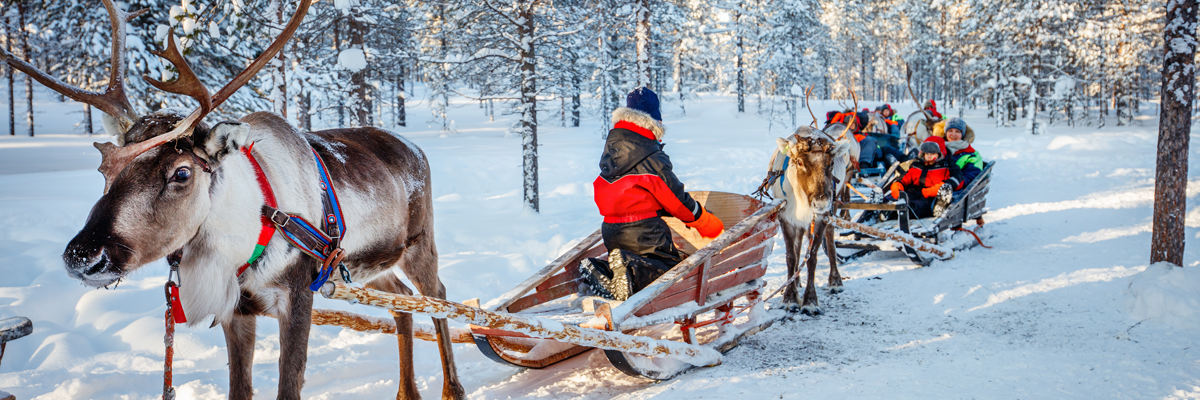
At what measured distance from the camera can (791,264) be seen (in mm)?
6133

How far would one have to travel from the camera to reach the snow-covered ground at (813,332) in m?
3.85

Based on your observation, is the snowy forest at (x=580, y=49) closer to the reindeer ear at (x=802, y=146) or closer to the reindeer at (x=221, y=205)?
the reindeer at (x=221, y=205)

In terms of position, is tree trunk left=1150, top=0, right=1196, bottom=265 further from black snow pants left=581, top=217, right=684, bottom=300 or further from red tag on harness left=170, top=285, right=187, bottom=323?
red tag on harness left=170, top=285, right=187, bottom=323

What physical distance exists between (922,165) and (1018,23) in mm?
20965

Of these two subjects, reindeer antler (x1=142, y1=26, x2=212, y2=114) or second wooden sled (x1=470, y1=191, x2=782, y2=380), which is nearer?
reindeer antler (x1=142, y1=26, x2=212, y2=114)

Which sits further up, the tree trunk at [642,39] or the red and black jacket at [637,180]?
the tree trunk at [642,39]

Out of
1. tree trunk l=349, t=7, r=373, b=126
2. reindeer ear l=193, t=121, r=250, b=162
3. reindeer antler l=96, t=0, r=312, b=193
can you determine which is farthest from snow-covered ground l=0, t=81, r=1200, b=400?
tree trunk l=349, t=7, r=373, b=126

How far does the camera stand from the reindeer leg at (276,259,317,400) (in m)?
2.62

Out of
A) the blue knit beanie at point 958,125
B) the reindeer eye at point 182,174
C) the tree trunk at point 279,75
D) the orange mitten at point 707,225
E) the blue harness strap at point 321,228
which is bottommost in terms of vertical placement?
the orange mitten at point 707,225

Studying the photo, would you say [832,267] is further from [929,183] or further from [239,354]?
[239,354]

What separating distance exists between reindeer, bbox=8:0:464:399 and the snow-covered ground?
34 cm

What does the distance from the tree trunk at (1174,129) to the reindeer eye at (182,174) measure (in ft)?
24.2

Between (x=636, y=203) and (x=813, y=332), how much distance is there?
2.10 m

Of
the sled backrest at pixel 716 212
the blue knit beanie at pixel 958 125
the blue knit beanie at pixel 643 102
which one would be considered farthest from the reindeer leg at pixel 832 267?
the blue knit beanie at pixel 958 125
